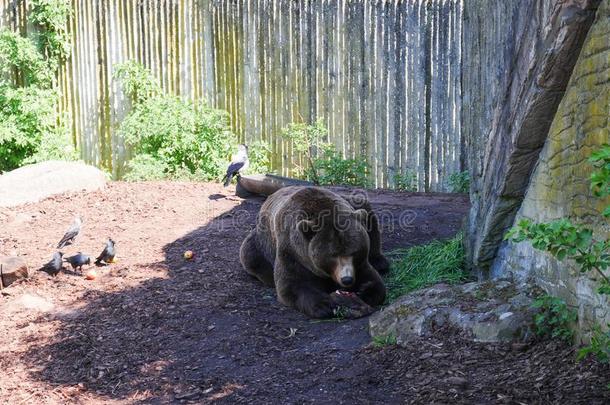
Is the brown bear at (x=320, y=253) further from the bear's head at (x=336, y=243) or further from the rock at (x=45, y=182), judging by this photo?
the rock at (x=45, y=182)

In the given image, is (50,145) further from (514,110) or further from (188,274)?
(514,110)

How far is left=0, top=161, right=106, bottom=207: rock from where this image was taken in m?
10.7

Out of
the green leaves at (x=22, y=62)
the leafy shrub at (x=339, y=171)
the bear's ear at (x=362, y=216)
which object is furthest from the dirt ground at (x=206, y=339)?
the green leaves at (x=22, y=62)

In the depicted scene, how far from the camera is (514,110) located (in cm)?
564

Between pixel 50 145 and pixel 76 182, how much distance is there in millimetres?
3405

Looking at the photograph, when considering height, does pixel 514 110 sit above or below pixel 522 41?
below

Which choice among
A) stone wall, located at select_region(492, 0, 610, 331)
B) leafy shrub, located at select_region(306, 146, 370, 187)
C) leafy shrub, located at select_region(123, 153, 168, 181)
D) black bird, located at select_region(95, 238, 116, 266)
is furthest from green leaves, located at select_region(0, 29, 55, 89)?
stone wall, located at select_region(492, 0, 610, 331)

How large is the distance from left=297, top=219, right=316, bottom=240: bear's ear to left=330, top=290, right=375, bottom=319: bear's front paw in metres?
0.61

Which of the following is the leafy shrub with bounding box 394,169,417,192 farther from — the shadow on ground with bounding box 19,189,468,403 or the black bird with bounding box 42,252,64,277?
the black bird with bounding box 42,252,64,277

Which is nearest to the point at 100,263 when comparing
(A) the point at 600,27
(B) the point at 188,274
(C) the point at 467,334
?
(B) the point at 188,274

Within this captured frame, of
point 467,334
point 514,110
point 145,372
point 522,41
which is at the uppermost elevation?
point 522,41

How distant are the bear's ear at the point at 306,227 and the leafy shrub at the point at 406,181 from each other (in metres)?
5.71

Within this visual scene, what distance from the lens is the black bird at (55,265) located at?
8117mm

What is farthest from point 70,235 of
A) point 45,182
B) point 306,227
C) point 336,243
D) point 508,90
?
point 508,90
